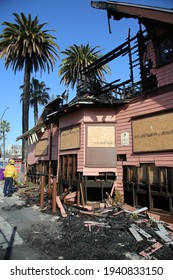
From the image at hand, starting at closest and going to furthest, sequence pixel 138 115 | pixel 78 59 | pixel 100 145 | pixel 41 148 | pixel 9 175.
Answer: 1. pixel 138 115
2. pixel 100 145
3. pixel 9 175
4. pixel 41 148
5. pixel 78 59

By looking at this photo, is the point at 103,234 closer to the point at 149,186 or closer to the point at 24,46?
the point at 149,186

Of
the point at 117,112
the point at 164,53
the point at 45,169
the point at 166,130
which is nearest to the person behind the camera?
the point at 166,130

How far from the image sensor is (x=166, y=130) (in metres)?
8.85

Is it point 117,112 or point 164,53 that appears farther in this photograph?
point 117,112

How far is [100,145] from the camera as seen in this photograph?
11305 millimetres

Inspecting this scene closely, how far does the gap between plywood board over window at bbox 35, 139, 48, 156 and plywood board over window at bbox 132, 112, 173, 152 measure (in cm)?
930

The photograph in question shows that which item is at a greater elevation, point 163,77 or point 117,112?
point 163,77

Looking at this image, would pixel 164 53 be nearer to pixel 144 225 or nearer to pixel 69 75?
pixel 144 225

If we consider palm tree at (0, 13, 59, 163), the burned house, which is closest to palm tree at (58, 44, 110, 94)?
palm tree at (0, 13, 59, 163)

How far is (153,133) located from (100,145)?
280 centimetres

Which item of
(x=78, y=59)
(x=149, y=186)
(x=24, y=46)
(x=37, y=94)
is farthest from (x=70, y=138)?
(x=37, y=94)

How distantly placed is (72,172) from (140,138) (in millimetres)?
4082

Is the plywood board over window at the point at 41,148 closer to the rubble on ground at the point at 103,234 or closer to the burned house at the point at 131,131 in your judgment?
the burned house at the point at 131,131

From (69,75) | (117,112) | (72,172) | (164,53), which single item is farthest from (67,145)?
(69,75)
